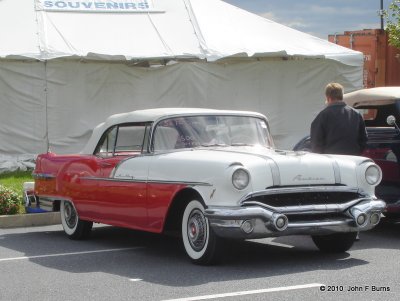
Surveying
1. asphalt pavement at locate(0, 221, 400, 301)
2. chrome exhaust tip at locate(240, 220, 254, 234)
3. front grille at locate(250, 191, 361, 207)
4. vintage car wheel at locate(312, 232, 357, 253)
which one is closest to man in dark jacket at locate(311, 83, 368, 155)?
asphalt pavement at locate(0, 221, 400, 301)

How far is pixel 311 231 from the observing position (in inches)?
303

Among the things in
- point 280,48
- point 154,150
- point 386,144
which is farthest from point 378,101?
point 280,48

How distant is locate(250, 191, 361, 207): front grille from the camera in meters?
7.68

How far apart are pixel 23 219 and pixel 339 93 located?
4.51 metres

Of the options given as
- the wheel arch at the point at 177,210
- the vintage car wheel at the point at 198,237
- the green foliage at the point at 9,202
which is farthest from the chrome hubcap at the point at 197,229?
the green foliage at the point at 9,202

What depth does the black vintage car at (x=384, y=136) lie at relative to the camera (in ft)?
31.4

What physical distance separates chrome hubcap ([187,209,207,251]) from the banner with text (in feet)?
35.7

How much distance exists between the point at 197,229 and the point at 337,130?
98.2 inches

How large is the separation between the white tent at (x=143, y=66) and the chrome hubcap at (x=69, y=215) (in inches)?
268

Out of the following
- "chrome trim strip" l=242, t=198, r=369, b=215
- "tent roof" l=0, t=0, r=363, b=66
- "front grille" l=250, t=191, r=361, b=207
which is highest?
"tent roof" l=0, t=0, r=363, b=66

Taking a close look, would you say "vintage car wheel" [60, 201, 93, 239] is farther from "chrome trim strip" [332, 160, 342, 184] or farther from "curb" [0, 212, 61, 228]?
"chrome trim strip" [332, 160, 342, 184]

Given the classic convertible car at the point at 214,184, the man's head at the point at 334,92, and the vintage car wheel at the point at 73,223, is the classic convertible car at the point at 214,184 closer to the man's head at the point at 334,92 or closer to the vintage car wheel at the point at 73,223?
the vintage car wheel at the point at 73,223

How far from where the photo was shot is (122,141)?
9.45 metres

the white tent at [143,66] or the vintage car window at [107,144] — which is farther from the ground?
the white tent at [143,66]
